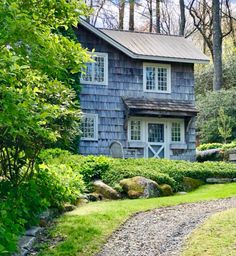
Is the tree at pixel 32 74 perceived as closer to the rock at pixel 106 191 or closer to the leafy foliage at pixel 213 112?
the rock at pixel 106 191

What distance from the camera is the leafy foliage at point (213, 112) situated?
80.3 feet

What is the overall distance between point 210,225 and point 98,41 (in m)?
12.8

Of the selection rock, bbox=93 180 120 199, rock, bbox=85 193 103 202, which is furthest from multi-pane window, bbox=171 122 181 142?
rock, bbox=85 193 103 202

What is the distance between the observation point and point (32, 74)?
7.14 meters

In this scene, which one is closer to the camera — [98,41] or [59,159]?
[59,159]

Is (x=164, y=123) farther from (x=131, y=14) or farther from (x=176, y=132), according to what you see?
(x=131, y=14)

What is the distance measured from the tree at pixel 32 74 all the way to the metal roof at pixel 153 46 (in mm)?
10017

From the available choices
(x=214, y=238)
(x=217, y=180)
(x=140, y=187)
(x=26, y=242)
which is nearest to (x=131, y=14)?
→ (x=217, y=180)

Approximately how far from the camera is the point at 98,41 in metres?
19.0

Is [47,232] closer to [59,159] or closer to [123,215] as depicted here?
[123,215]

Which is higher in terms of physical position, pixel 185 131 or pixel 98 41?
pixel 98 41

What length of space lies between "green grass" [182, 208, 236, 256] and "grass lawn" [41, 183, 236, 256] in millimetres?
1328

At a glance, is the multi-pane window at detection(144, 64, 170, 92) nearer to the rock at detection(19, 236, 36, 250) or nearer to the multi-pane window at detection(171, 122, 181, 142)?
the multi-pane window at detection(171, 122, 181, 142)

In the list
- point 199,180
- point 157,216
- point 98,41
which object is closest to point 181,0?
point 98,41
